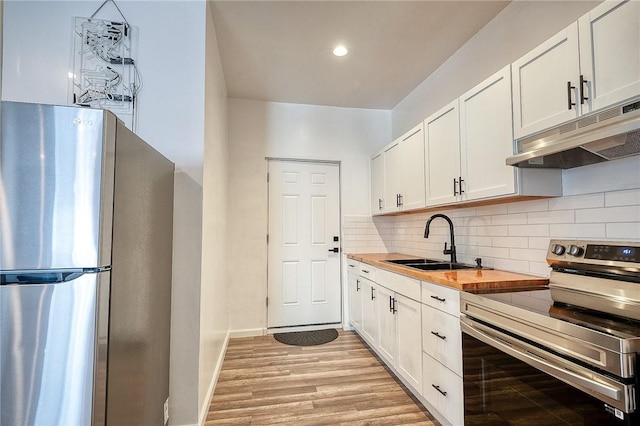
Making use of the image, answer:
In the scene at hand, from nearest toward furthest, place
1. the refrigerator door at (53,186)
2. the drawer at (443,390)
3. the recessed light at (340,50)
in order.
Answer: the refrigerator door at (53,186) < the drawer at (443,390) < the recessed light at (340,50)

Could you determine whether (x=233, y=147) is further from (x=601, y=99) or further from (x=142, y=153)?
(x=601, y=99)

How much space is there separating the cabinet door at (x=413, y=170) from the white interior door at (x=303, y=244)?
110cm

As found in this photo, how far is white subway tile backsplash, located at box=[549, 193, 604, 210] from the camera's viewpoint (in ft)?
4.98

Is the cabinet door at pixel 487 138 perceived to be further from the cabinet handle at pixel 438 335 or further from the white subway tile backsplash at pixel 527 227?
the cabinet handle at pixel 438 335

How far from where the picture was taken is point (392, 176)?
10.8 ft

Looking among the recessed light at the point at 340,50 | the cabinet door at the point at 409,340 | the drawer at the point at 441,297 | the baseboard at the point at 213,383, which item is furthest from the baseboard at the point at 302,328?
the recessed light at the point at 340,50

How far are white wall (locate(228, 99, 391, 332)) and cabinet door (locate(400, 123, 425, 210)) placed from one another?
962 mm

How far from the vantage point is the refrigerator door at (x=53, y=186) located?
3.26ft

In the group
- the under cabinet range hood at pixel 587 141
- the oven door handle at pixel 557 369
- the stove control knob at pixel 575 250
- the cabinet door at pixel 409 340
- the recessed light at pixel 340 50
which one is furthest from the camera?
the recessed light at pixel 340 50

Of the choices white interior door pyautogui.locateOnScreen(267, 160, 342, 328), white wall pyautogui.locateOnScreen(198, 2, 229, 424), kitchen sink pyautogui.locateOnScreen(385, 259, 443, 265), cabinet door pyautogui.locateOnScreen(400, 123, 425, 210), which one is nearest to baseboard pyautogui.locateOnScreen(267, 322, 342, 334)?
white interior door pyautogui.locateOnScreen(267, 160, 342, 328)

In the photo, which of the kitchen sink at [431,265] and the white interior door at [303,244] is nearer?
the kitchen sink at [431,265]

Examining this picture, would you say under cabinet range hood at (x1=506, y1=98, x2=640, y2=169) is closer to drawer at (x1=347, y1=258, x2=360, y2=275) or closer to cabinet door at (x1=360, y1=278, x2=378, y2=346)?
cabinet door at (x1=360, y1=278, x2=378, y2=346)

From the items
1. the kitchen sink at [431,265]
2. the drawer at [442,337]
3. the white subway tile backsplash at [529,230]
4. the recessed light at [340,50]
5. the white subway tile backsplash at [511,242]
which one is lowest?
the drawer at [442,337]

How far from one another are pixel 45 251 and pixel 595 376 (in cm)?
186
